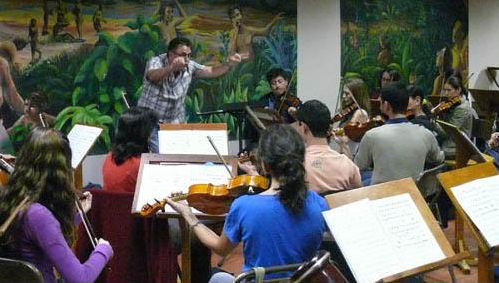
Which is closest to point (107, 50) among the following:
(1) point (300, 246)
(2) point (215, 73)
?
(2) point (215, 73)

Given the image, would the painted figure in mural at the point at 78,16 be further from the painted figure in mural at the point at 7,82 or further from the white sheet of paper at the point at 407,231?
the white sheet of paper at the point at 407,231

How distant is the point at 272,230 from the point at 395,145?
1.95 m

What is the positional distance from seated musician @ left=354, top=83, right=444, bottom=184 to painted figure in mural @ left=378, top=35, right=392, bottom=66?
461cm

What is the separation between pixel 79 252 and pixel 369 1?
6.06m

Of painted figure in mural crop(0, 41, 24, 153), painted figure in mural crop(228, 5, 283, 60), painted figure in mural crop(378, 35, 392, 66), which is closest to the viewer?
painted figure in mural crop(0, 41, 24, 153)

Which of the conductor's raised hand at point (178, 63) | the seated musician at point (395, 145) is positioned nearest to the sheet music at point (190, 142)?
the seated musician at point (395, 145)

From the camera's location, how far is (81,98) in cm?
600

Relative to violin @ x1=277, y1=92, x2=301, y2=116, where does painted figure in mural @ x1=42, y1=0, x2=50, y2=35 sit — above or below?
above

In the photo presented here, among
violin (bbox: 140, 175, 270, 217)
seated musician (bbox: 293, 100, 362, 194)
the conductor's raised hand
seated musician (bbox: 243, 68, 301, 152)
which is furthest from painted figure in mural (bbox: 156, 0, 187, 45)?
violin (bbox: 140, 175, 270, 217)

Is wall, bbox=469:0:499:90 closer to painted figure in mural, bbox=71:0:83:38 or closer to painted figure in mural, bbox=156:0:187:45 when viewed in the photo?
painted figure in mural, bbox=156:0:187:45

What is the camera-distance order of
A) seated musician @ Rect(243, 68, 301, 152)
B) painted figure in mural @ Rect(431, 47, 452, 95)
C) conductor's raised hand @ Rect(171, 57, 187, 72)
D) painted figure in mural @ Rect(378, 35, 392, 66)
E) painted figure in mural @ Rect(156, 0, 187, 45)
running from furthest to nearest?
painted figure in mural @ Rect(431, 47, 452, 95), painted figure in mural @ Rect(378, 35, 392, 66), painted figure in mural @ Rect(156, 0, 187, 45), seated musician @ Rect(243, 68, 301, 152), conductor's raised hand @ Rect(171, 57, 187, 72)

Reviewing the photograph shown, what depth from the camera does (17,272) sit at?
2295 millimetres

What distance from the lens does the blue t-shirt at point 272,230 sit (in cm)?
249

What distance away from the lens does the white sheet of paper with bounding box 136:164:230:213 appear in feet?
11.4
